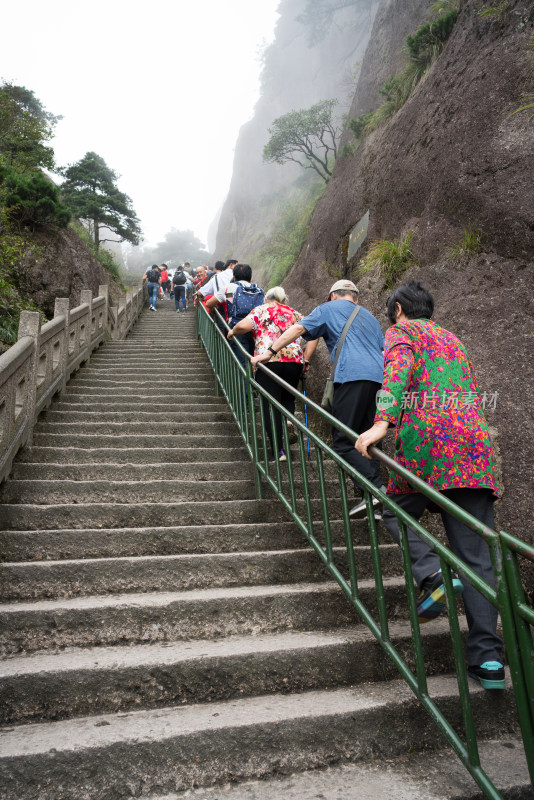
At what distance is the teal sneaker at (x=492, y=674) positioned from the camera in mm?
1992

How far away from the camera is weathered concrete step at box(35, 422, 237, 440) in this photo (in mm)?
4848

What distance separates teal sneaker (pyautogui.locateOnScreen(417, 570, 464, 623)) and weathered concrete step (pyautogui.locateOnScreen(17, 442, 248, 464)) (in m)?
2.62

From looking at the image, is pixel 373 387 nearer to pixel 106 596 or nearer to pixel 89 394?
pixel 106 596

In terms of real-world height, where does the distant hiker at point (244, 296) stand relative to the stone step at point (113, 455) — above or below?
above

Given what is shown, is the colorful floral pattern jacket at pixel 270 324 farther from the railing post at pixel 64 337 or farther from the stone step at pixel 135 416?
the railing post at pixel 64 337

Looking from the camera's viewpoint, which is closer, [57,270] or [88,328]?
[88,328]

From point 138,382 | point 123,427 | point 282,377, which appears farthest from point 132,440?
point 138,382

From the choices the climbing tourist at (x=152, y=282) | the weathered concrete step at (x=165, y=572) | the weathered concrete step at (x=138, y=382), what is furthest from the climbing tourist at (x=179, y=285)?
the weathered concrete step at (x=165, y=572)

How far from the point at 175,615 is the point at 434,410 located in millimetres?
1681

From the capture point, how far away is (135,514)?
337cm

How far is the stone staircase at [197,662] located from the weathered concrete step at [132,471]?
0.02m

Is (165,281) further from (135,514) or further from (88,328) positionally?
(135,514)

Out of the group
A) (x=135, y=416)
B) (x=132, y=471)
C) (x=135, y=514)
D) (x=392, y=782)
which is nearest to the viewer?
(x=392, y=782)

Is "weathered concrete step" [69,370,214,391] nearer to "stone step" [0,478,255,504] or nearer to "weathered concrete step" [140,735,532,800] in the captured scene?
"stone step" [0,478,255,504]
